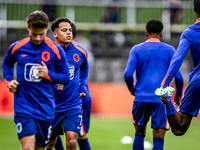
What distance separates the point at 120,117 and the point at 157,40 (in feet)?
Result: 35.5

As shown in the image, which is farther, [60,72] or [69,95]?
[69,95]

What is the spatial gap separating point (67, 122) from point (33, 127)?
130 cm

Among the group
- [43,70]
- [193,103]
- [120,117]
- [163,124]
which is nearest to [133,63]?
[163,124]

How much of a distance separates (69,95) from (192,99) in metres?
1.96

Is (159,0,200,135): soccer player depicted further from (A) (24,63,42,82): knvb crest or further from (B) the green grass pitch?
(B) the green grass pitch

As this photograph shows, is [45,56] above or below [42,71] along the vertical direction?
above

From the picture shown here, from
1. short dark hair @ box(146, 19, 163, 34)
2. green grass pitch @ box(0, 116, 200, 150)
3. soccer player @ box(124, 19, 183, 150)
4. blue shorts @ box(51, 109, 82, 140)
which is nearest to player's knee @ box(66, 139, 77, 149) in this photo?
blue shorts @ box(51, 109, 82, 140)

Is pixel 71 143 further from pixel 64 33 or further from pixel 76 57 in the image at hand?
pixel 64 33

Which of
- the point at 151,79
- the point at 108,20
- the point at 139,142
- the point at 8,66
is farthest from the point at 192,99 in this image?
the point at 108,20

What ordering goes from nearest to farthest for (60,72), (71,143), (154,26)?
(60,72) → (71,143) → (154,26)

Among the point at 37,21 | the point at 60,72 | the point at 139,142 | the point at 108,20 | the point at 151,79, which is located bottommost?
the point at 139,142

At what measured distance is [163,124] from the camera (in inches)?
256

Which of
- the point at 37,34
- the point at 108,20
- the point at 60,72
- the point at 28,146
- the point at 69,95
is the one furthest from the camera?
the point at 108,20

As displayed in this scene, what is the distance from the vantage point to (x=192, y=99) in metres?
5.40
